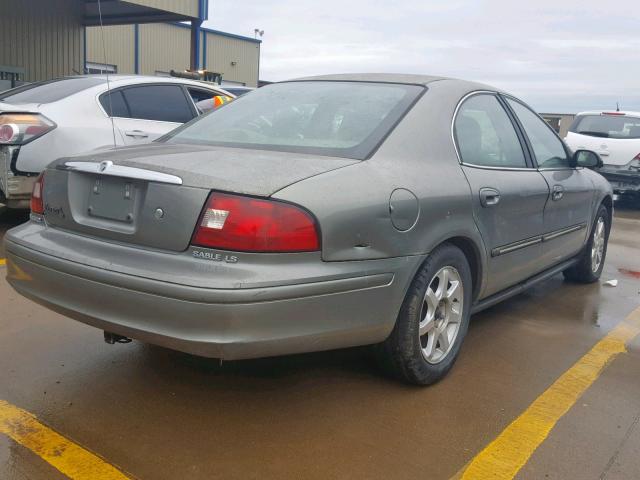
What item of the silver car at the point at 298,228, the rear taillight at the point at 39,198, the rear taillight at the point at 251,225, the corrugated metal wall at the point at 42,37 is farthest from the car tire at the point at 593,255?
the corrugated metal wall at the point at 42,37

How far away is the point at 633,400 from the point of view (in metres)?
3.13

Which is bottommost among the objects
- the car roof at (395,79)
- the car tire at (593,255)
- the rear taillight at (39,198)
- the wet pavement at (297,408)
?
the wet pavement at (297,408)

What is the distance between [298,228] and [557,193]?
7.93 feet

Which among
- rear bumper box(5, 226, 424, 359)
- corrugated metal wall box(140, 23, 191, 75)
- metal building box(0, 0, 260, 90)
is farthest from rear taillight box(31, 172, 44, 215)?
corrugated metal wall box(140, 23, 191, 75)

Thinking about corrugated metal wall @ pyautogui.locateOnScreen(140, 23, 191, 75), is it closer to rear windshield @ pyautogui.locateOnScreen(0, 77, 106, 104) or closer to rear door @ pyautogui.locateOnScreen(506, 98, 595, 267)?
rear windshield @ pyautogui.locateOnScreen(0, 77, 106, 104)

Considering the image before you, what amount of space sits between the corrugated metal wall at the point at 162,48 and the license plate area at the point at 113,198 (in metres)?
20.2

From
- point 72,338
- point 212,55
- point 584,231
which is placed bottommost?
point 72,338

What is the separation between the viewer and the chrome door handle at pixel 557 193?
4.12 m

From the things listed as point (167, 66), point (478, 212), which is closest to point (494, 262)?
point (478, 212)

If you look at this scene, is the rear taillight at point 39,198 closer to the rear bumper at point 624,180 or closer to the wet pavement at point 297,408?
the wet pavement at point 297,408

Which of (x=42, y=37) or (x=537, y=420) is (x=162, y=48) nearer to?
(x=42, y=37)

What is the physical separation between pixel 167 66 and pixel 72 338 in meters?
20.4

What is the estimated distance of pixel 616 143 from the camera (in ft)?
35.1

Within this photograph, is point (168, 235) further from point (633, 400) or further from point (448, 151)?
point (633, 400)
